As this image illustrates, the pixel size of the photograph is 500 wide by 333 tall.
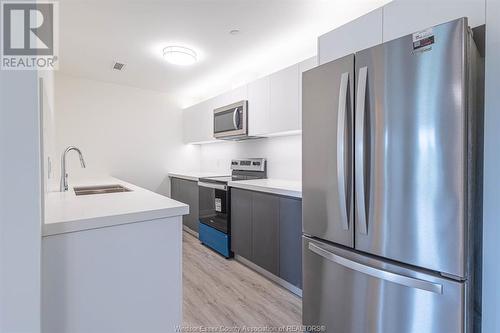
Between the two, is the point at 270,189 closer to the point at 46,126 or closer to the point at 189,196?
the point at 46,126

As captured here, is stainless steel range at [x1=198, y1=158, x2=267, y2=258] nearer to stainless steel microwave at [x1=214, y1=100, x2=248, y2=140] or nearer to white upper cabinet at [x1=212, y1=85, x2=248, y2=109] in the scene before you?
stainless steel microwave at [x1=214, y1=100, x2=248, y2=140]

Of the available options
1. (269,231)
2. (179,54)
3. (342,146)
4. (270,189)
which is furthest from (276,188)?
(179,54)

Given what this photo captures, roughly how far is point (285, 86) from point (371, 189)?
5.18 ft

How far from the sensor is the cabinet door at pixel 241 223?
2668 mm

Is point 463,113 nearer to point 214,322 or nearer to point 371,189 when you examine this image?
point 371,189

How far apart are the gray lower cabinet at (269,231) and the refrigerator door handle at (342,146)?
704mm

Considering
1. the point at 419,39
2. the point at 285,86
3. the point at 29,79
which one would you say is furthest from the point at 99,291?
the point at 285,86

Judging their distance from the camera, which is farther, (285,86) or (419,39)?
(285,86)

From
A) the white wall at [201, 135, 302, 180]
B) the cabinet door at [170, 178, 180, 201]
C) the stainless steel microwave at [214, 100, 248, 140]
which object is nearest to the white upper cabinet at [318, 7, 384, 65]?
the white wall at [201, 135, 302, 180]

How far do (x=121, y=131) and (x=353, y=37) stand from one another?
3736 millimetres

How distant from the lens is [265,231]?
8.07ft

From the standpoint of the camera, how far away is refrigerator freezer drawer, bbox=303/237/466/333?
3.61 ft

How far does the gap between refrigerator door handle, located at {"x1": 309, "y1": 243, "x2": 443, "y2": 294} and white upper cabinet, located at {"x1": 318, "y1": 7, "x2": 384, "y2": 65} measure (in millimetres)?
1276

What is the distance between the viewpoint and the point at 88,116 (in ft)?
12.9
